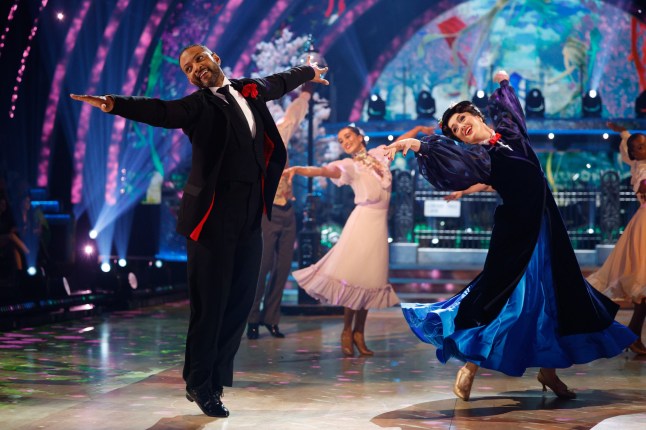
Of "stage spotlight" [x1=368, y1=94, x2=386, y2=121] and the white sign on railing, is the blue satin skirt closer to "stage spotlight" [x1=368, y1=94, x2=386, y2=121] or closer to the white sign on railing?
the white sign on railing

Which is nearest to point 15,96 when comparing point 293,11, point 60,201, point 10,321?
point 60,201

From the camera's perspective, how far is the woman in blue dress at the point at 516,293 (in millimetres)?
4980

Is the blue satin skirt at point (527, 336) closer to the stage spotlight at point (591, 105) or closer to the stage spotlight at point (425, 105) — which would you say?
the stage spotlight at point (591, 105)

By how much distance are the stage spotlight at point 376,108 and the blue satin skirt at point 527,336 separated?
18.3 metres

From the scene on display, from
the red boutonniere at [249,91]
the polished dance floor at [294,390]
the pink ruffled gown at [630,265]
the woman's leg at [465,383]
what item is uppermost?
the red boutonniere at [249,91]

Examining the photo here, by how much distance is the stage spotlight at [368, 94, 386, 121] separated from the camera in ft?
76.7

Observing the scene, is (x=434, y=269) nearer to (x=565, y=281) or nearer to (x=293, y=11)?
(x=565, y=281)

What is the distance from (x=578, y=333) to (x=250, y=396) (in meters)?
1.75

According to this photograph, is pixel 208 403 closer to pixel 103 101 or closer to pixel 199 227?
pixel 199 227

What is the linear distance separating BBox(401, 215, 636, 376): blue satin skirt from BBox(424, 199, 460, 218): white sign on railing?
13875 mm

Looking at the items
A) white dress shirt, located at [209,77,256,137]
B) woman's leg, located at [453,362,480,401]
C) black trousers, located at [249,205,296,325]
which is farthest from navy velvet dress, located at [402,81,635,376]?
black trousers, located at [249,205,296,325]

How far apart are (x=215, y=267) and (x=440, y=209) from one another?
1477cm

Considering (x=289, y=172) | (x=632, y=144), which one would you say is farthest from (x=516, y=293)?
(x=632, y=144)

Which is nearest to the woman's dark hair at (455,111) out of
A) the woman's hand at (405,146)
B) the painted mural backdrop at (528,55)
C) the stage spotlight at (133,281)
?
the woman's hand at (405,146)
